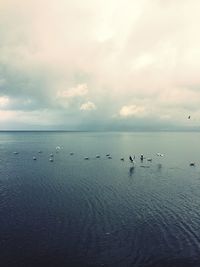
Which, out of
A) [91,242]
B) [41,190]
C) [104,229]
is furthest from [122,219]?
[41,190]

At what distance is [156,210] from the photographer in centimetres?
5850

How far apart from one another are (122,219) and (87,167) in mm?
64262

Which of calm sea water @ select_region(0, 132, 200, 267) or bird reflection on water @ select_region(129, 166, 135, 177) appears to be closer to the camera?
calm sea water @ select_region(0, 132, 200, 267)

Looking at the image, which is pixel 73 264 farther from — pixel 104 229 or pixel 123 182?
pixel 123 182

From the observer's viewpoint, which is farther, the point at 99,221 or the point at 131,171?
the point at 131,171

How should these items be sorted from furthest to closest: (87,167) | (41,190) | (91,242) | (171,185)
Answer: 1. (87,167)
2. (171,185)
3. (41,190)
4. (91,242)

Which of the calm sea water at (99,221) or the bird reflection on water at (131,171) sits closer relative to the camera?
the calm sea water at (99,221)

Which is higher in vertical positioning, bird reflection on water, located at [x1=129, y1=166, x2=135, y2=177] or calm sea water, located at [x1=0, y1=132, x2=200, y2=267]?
bird reflection on water, located at [x1=129, y1=166, x2=135, y2=177]

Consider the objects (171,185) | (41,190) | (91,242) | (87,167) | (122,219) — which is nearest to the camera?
(91,242)

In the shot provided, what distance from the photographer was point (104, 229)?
4753 centimetres

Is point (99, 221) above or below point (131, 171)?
below

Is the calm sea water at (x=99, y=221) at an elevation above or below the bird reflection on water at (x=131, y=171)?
below

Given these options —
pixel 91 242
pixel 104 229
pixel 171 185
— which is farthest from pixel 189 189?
pixel 91 242

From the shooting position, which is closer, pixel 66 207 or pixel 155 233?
pixel 155 233
